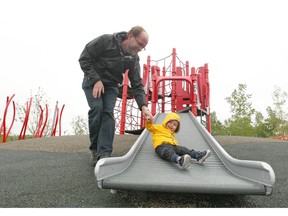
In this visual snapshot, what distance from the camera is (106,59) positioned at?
305cm

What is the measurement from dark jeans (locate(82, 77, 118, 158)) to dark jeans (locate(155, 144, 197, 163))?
1.77 ft

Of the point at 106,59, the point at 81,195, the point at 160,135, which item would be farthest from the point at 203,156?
the point at 106,59

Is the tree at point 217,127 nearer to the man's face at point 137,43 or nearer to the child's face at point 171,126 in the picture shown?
the child's face at point 171,126

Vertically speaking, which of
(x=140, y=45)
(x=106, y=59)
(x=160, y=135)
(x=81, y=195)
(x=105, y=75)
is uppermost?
(x=140, y=45)

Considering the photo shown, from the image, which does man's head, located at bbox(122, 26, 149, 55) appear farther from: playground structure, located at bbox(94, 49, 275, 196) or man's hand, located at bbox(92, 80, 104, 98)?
playground structure, located at bbox(94, 49, 275, 196)

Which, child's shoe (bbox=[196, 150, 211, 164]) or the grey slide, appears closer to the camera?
the grey slide

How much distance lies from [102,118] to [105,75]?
1.55ft

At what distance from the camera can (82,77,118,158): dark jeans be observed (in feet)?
9.61

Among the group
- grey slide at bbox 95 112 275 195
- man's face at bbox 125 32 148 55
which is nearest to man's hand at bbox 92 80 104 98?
man's face at bbox 125 32 148 55

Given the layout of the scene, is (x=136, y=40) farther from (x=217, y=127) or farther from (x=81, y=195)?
(x=217, y=127)

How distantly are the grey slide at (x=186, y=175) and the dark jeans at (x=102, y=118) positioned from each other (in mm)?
343

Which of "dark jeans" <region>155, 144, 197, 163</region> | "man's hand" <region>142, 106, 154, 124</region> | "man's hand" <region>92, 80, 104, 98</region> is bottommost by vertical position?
"dark jeans" <region>155, 144, 197, 163</region>

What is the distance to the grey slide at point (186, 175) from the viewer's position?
6.19ft

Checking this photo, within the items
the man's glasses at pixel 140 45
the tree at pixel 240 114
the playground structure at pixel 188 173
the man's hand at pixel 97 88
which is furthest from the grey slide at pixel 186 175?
the tree at pixel 240 114
